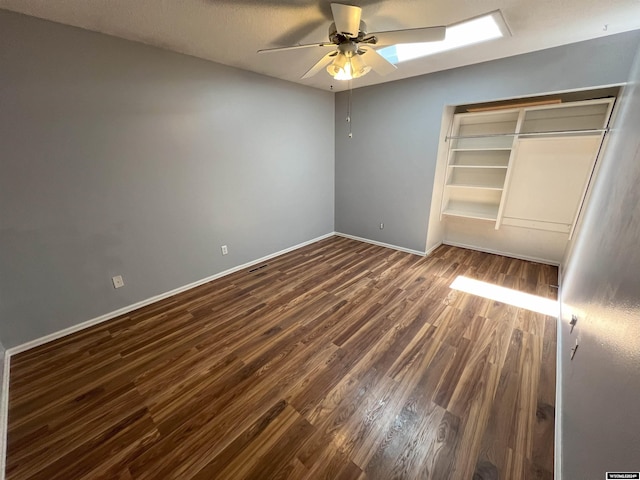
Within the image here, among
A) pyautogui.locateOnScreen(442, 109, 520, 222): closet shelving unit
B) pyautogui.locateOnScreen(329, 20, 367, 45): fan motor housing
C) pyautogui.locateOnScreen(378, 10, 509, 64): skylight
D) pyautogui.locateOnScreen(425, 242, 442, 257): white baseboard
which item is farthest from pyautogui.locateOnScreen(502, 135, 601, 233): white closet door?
pyautogui.locateOnScreen(329, 20, 367, 45): fan motor housing

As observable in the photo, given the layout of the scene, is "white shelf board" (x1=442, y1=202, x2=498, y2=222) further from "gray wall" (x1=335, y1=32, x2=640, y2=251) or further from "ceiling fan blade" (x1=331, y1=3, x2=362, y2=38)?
"ceiling fan blade" (x1=331, y1=3, x2=362, y2=38)

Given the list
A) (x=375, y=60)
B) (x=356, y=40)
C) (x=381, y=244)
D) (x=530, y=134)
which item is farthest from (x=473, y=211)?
(x=356, y=40)

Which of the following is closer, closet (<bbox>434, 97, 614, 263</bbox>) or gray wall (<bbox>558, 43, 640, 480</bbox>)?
gray wall (<bbox>558, 43, 640, 480</bbox>)

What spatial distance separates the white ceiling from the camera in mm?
1659

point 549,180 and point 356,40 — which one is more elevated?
point 356,40

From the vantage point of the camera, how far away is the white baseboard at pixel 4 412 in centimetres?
128

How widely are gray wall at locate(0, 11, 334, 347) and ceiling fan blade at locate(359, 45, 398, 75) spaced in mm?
1591

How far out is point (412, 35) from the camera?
5.41 feet

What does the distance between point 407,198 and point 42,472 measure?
4.09 m

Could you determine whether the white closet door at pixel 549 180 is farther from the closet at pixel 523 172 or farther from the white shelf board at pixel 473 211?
the white shelf board at pixel 473 211

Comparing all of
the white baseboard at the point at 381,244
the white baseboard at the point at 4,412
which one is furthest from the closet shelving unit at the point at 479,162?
the white baseboard at the point at 4,412

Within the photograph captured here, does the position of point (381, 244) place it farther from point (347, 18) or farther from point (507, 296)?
point (347, 18)

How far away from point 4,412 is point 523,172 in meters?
5.25

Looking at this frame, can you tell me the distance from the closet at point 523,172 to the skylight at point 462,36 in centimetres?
Answer: 112
